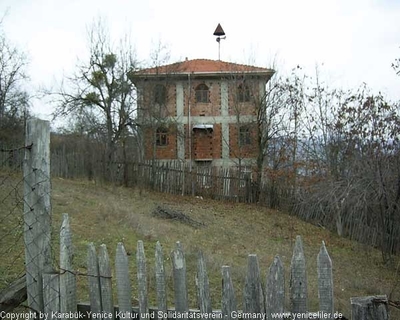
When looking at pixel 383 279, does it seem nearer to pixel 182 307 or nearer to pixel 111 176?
pixel 182 307

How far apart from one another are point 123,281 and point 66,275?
0.41 m

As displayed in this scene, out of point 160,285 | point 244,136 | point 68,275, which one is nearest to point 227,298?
point 160,285

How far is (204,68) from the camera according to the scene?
92.6 feet

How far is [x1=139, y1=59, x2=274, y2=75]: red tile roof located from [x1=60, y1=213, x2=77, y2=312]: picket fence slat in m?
21.9

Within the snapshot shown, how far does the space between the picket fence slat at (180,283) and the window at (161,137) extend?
22.6 metres

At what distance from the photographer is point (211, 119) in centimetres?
2742

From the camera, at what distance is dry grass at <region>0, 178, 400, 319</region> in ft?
22.0

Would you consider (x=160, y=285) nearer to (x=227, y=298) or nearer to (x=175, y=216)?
(x=227, y=298)

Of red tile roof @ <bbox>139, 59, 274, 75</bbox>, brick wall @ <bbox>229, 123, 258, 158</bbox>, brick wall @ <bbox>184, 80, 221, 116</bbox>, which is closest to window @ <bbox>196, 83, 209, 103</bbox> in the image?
brick wall @ <bbox>184, 80, 221, 116</bbox>

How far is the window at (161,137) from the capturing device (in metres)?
25.4

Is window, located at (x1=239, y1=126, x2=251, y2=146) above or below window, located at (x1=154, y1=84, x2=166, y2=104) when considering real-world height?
below

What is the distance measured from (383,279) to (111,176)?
14.8 metres

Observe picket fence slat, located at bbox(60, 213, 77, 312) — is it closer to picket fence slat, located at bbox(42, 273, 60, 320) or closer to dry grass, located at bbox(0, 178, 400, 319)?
picket fence slat, located at bbox(42, 273, 60, 320)

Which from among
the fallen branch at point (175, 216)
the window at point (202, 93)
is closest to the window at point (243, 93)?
the window at point (202, 93)
